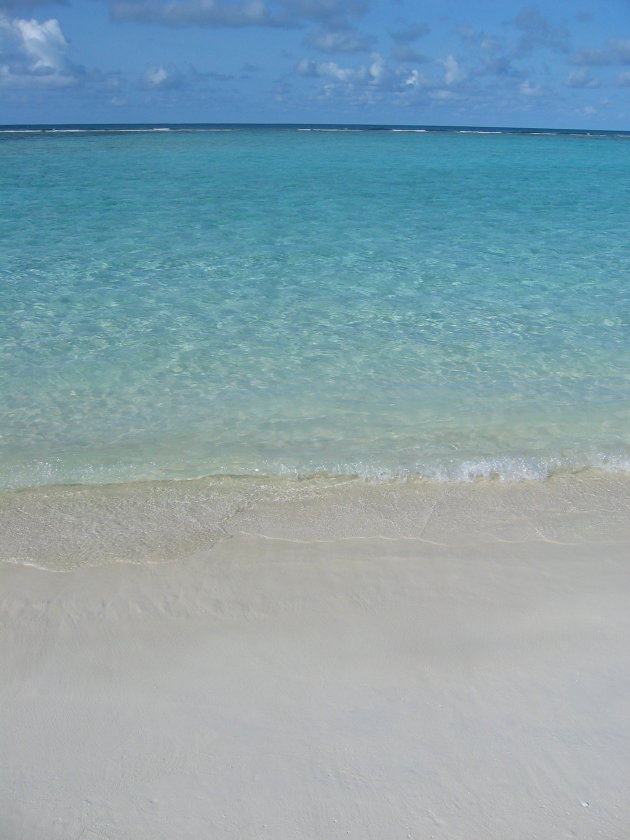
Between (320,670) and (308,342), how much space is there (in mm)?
4814

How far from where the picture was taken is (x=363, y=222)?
14414 mm

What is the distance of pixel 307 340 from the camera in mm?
7664

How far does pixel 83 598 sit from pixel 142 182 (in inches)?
714

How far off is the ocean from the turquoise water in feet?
0.09

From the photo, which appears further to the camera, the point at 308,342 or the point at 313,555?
the point at 308,342

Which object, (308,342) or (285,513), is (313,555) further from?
(308,342)

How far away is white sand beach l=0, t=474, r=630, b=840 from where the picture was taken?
2525mm

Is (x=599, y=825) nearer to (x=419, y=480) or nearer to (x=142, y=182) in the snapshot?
(x=419, y=480)

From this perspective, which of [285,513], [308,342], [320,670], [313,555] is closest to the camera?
[320,670]

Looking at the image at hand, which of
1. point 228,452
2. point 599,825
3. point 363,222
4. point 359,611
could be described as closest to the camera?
point 599,825

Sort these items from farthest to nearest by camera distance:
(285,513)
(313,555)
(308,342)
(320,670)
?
1. (308,342)
2. (285,513)
3. (313,555)
4. (320,670)

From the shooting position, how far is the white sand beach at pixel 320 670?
253cm

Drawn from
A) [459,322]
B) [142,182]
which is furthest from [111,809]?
[142,182]

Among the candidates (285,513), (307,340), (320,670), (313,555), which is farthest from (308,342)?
(320,670)
